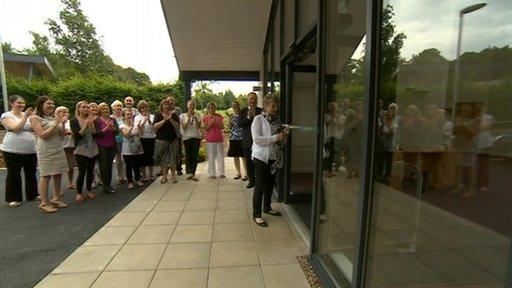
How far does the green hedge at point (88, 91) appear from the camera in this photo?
1569 centimetres

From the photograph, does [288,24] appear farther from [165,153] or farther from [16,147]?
[16,147]

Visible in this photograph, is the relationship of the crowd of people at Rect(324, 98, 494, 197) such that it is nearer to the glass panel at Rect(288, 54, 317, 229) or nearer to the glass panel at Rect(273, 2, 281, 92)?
the glass panel at Rect(288, 54, 317, 229)

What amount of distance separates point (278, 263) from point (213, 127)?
13.9 ft

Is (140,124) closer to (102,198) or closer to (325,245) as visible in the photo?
(102,198)

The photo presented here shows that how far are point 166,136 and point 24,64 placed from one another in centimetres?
2256

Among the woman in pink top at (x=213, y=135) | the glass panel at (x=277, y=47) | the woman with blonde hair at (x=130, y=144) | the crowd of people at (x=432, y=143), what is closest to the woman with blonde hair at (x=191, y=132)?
the woman in pink top at (x=213, y=135)

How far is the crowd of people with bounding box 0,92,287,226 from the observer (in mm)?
4289

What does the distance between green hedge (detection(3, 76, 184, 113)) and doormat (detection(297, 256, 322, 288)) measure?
13855 mm

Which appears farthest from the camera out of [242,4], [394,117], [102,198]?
[242,4]

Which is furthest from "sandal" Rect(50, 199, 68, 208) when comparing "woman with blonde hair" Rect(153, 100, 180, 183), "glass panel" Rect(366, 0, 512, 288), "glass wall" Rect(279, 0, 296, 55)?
"glass panel" Rect(366, 0, 512, 288)

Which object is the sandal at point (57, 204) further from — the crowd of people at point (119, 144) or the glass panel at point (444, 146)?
the glass panel at point (444, 146)

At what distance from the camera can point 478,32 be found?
1.19 m

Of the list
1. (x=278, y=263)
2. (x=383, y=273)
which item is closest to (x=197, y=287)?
(x=278, y=263)

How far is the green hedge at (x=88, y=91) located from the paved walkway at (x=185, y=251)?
11944mm
